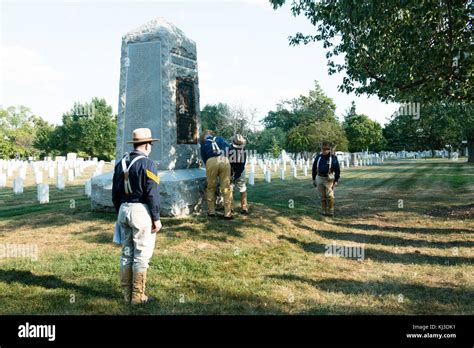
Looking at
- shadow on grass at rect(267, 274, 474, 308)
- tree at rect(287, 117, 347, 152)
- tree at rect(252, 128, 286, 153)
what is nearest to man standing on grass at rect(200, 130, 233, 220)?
shadow on grass at rect(267, 274, 474, 308)

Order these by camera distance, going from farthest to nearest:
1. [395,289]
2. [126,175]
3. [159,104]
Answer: [159,104] → [395,289] → [126,175]

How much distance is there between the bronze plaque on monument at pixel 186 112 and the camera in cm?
948

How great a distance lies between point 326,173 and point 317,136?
111 ft

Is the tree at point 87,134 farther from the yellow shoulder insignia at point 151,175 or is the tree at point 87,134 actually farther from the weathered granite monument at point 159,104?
the yellow shoulder insignia at point 151,175

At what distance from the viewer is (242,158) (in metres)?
10.0

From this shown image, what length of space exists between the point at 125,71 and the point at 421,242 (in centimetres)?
815

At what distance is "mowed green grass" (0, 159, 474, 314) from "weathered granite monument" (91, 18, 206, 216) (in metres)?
0.71

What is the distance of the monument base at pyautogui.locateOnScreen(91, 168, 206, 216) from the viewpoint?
8680 mm

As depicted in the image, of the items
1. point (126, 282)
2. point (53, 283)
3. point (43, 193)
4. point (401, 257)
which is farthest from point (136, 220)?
point (43, 193)

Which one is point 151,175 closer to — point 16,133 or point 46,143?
point 46,143

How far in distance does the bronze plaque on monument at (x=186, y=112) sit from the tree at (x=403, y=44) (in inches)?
142

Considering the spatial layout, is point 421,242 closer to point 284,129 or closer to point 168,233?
point 168,233

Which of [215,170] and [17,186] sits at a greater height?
[215,170]

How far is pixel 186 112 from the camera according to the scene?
32.0 feet
